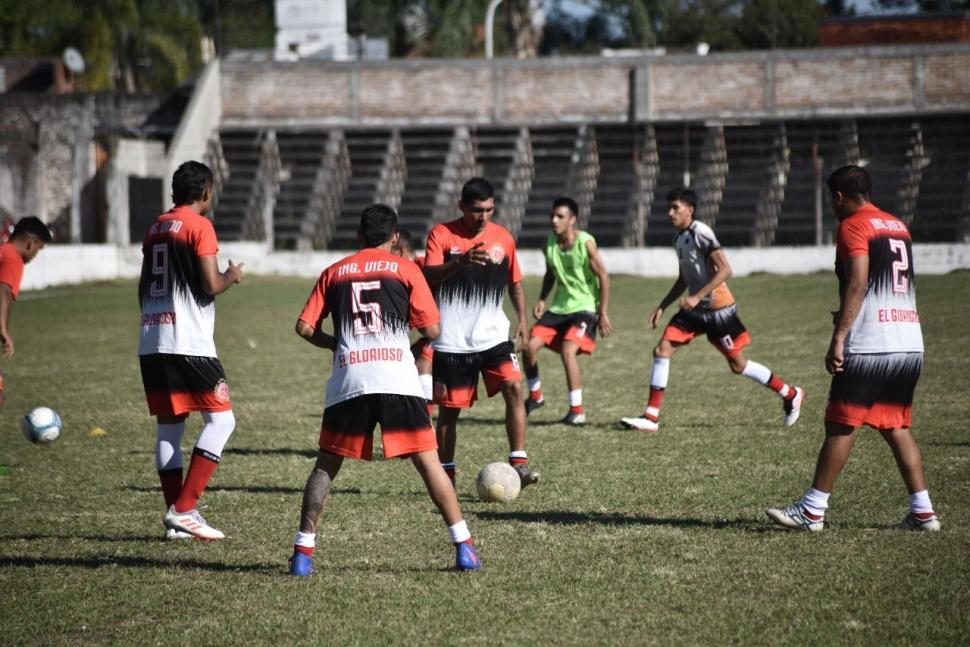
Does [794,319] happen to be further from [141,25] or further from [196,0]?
[196,0]

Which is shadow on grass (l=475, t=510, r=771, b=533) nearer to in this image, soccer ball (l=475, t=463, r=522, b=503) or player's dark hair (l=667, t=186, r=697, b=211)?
soccer ball (l=475, t=463, r=522, b=503)

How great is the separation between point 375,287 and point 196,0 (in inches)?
2057

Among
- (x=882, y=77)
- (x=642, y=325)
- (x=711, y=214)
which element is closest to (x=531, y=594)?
(x=642, y=325)

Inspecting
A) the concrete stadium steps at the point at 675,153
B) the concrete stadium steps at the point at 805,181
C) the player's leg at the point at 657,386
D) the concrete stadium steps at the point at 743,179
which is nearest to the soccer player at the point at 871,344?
the player's leg at the point at 657,386

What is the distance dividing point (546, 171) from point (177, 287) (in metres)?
31.1

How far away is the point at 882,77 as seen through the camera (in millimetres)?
35750

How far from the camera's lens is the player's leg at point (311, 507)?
20.7ft

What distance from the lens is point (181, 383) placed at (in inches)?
290

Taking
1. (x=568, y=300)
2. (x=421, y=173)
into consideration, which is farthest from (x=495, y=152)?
(x=568, y=300)

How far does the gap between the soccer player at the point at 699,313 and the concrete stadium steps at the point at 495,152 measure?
25668 mm

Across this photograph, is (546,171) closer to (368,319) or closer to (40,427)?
(40,427)

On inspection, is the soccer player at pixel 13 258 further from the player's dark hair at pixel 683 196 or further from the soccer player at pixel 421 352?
the player's dark hair at pixel 683 196

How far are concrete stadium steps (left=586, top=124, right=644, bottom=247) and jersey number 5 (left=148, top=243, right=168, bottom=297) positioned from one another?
2869 cm

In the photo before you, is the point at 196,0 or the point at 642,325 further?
the point at 196,0
